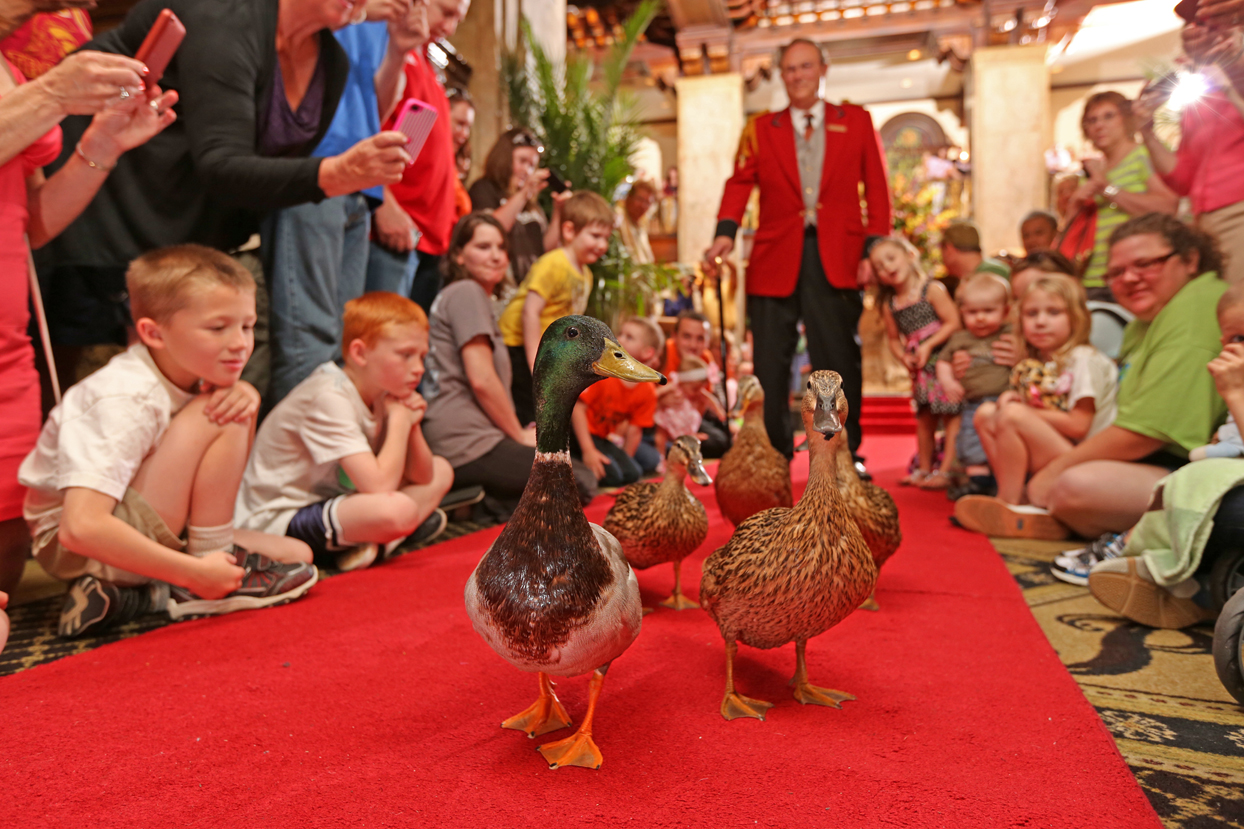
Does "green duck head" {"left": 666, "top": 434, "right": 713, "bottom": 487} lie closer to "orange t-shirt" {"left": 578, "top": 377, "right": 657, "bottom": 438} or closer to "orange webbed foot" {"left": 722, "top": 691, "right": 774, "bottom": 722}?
"orange webbed foot" {"left": 722, "top": 691, "right": 774, "bottom": 722}

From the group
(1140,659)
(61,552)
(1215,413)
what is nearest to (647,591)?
(1140,659)

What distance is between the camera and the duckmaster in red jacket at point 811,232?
13.0 feet

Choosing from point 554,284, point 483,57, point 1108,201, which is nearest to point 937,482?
point 1108,201

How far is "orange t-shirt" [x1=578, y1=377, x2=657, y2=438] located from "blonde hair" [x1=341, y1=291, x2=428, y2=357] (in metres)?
1.99

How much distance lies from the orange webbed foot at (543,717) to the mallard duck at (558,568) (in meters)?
0.10

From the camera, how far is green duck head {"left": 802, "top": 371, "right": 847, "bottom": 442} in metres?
1.45

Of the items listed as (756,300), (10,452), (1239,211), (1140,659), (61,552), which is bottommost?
(1140,659)

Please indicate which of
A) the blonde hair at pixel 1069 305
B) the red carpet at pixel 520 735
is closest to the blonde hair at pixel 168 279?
the red carpet at pixel 520 735

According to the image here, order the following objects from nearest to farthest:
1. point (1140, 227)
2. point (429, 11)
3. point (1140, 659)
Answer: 1. point (1140, 659)
2. point (1140, 227)
3. point (429, 11)

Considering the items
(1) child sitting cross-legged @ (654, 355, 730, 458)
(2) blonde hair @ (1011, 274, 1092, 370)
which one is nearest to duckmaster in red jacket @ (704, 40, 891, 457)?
(2) blonde hair @ (1011, 274, 1092, 370)

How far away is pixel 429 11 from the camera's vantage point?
11.2 feet

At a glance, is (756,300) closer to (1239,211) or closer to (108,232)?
(1239,211)

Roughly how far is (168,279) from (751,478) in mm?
1854

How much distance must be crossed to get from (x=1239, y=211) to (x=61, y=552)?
4.16m
